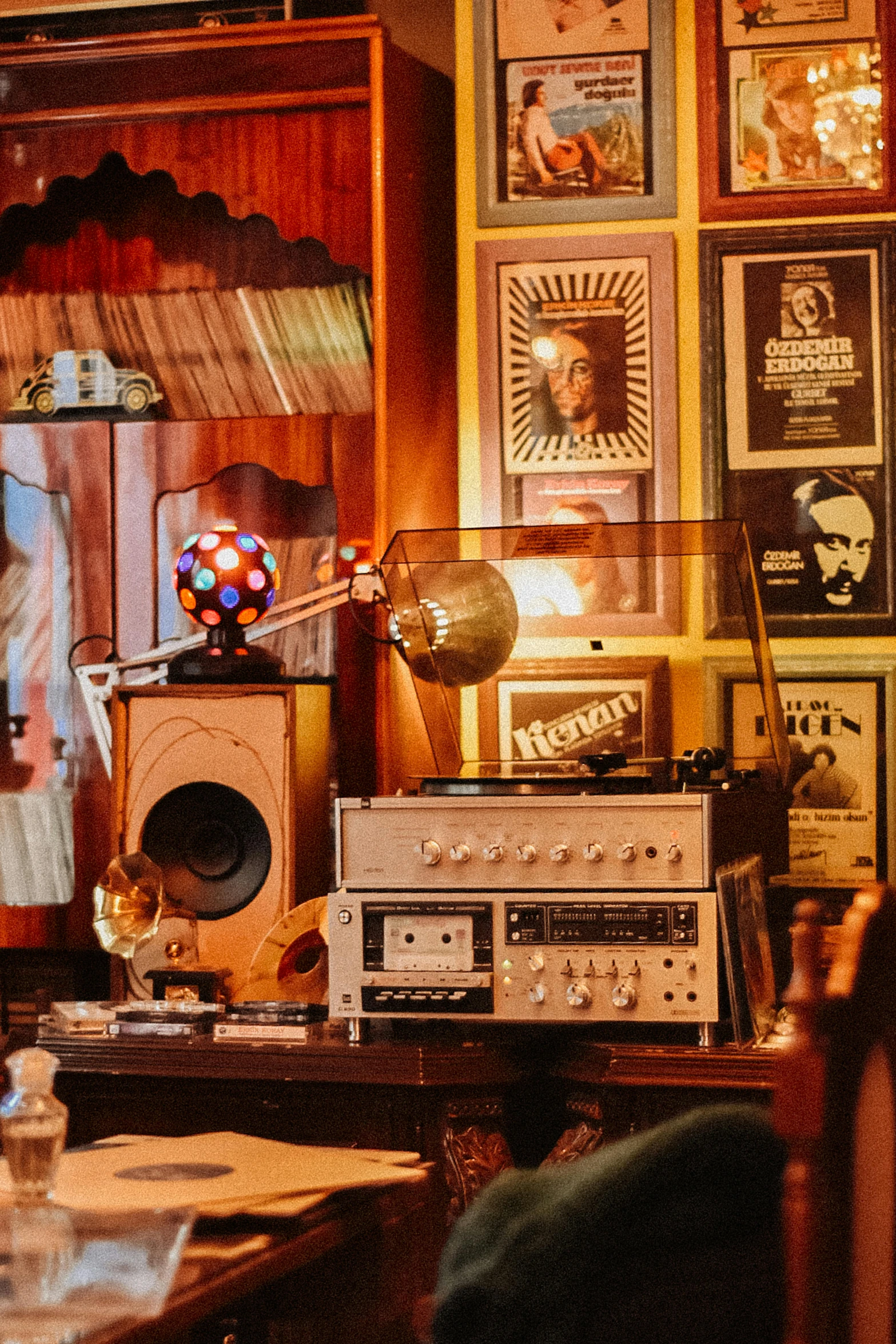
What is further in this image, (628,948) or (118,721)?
(118,721)

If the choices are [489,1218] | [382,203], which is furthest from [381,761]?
[489,1218]

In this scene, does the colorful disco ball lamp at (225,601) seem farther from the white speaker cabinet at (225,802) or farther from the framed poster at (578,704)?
the framed poster at (578,704)

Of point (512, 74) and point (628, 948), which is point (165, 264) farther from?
point (628, 948)

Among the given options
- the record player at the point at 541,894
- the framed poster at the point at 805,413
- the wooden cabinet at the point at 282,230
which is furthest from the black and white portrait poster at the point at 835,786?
the wooden cabinet at the point at 282,230

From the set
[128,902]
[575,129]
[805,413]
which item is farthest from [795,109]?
[128,902]

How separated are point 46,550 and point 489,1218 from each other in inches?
78.6

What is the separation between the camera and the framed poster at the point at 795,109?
270 cm

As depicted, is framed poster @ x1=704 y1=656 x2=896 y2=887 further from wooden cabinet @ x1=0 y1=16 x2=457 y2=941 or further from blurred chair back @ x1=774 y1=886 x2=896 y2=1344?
blurred chair back @ x1=774 y1=886 x2=896 y2=1344

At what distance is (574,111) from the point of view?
9.14ft

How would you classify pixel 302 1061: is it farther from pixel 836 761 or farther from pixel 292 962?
pixel 836 761

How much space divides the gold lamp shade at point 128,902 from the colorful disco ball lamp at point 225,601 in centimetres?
32

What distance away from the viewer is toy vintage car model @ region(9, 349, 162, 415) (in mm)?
2865

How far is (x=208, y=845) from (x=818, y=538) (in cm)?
113

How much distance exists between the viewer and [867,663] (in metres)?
2.68
